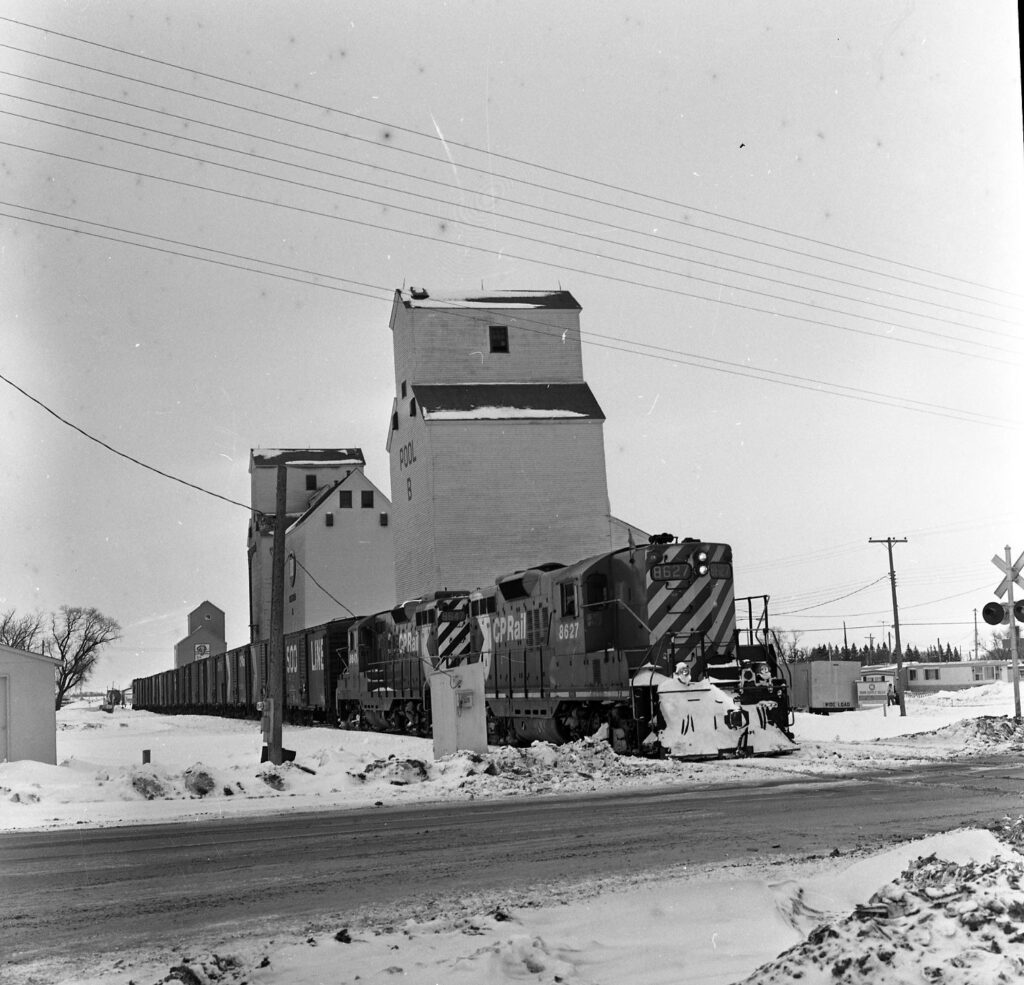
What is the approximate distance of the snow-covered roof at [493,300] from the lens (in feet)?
113

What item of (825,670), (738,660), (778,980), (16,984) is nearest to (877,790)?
(738,660)

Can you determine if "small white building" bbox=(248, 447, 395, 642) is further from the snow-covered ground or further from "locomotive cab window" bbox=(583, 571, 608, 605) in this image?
the snow-covered ground

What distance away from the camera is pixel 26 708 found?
752 inches

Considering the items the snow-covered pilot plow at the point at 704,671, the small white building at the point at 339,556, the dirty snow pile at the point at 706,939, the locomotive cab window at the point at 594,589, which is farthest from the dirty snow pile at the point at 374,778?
the small white building at the point at 339,556

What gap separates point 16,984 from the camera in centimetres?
506

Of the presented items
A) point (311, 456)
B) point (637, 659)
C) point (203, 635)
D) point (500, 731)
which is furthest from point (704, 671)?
point (203, 635)

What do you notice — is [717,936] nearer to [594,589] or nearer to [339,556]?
[594,589]

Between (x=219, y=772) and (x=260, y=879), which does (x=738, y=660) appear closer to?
(x=219, y=772)

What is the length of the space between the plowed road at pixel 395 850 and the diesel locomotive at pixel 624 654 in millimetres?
3456

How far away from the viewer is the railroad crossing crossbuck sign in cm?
1969

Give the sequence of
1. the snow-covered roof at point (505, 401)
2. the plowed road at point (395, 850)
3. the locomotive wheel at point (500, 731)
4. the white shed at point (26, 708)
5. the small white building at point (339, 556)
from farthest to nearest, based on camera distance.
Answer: the small white building at point (339, 556) < the snow-covered roof at point (505, 401) < the locomotive wheel at point (500, 731) < the white shed at point (26, 708) < the plowed road at point (395, 850)

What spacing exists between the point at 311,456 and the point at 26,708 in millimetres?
38614

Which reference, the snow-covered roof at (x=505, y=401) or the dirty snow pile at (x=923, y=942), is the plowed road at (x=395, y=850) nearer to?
the dirty snow pile at (x=923, y=942)

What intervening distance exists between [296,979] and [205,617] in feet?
305
